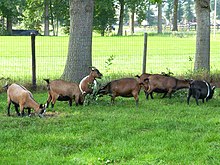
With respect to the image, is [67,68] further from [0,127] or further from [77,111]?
[0,127]

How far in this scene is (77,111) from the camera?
411 inches

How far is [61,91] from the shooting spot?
10.7 m

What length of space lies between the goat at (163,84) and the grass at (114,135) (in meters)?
0.95

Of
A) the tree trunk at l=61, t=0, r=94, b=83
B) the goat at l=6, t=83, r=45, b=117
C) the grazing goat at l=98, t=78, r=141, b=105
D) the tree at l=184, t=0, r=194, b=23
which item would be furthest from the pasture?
the tree at l=184, t=0, r=194, b=23

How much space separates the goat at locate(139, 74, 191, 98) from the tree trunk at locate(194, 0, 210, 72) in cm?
407

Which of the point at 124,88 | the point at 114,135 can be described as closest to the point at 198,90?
the point at 124,88

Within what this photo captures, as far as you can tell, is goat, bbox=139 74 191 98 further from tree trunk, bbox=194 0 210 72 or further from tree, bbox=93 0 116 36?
tree, bbox=93 0 116 36

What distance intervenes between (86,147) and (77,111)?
9.96ft

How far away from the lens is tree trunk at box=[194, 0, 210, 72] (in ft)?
52.7

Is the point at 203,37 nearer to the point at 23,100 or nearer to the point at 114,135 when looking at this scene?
the point at 23,100

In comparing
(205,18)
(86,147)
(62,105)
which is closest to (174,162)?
(86,147)

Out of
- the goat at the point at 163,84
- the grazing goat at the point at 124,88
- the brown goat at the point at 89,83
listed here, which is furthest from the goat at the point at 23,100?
the goat at the point at 163,84

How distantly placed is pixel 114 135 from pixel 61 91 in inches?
112

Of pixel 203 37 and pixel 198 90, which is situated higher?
pixel 203 37
